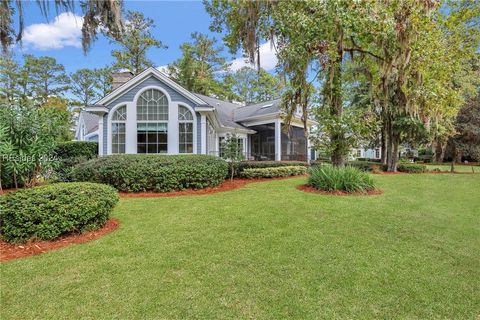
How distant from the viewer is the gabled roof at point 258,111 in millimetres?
16894

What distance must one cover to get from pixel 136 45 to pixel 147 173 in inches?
922

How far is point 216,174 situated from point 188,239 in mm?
5543

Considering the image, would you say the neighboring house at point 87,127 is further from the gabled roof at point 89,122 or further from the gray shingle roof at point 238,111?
the gray shingle roof at point 238,111

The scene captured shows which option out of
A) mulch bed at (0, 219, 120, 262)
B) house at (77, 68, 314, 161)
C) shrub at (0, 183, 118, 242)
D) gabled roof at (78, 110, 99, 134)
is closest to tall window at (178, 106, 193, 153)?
house at (77, 68, 314, 161)

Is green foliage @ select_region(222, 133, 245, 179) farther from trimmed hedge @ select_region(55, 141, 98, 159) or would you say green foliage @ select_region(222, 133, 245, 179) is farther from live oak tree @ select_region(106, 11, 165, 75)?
live oak tree @ select_region(106, 11, 165, 75)

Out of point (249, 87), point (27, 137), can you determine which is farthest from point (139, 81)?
point (249, 87)

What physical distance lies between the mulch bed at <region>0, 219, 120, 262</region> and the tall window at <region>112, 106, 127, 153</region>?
8176 millimetres

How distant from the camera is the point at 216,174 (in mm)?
9969

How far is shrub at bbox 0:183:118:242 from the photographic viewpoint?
4141 millimetres

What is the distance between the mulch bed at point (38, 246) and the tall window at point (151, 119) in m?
7.82

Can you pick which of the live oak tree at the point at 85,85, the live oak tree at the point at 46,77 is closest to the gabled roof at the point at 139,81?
the live oak tree at the point at 46,77

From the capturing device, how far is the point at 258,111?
18.2 meters

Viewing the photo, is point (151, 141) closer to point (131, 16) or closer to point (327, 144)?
point (327, 144)

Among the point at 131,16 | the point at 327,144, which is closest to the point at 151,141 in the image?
the point at 327,144
